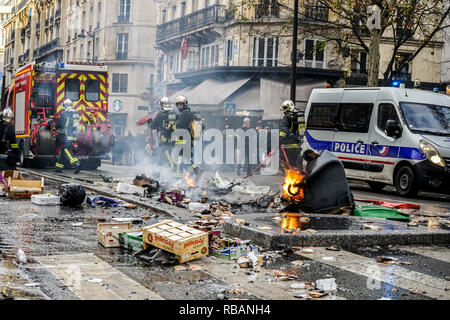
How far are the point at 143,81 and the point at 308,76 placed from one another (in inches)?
897

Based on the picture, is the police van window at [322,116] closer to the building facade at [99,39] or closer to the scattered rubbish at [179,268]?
the scattered rubbish at [179,268]

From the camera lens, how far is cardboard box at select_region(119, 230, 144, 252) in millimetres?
6023

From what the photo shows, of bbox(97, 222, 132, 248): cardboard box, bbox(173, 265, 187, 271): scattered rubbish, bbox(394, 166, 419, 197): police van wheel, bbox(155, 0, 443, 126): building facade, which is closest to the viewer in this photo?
bbox(173, 265, 187, 271): scattered rubbish

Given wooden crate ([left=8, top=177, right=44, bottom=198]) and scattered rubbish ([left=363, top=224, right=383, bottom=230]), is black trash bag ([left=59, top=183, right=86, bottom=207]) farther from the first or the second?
scattered rubbish ([left=363, top=224, right=383, bottom=230])

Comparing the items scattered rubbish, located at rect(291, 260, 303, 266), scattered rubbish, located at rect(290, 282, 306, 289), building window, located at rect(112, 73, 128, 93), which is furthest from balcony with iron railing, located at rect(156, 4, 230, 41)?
scattered rubbish, located at rect(290, 282, 306, 289)

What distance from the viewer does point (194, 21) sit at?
39.0 meters

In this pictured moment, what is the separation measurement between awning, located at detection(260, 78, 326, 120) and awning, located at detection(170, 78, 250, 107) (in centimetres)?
121

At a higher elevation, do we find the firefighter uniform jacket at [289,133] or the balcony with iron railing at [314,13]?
the balcony with iron railing at [314,13]

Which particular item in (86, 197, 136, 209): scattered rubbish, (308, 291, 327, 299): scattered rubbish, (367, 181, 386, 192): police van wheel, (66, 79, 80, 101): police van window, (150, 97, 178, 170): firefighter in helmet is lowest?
(367, 181, 386, 192): police van wheel

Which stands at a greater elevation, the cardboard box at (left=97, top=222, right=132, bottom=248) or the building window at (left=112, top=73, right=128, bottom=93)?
the building window at (left=112, top=73, right=128, bottom=93)

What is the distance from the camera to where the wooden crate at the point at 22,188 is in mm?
10469

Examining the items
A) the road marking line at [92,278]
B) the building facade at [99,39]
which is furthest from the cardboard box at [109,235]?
the building facade at [99,39]

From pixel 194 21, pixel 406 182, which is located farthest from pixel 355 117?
pixel 194 21

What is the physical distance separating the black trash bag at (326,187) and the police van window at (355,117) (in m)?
7.29
